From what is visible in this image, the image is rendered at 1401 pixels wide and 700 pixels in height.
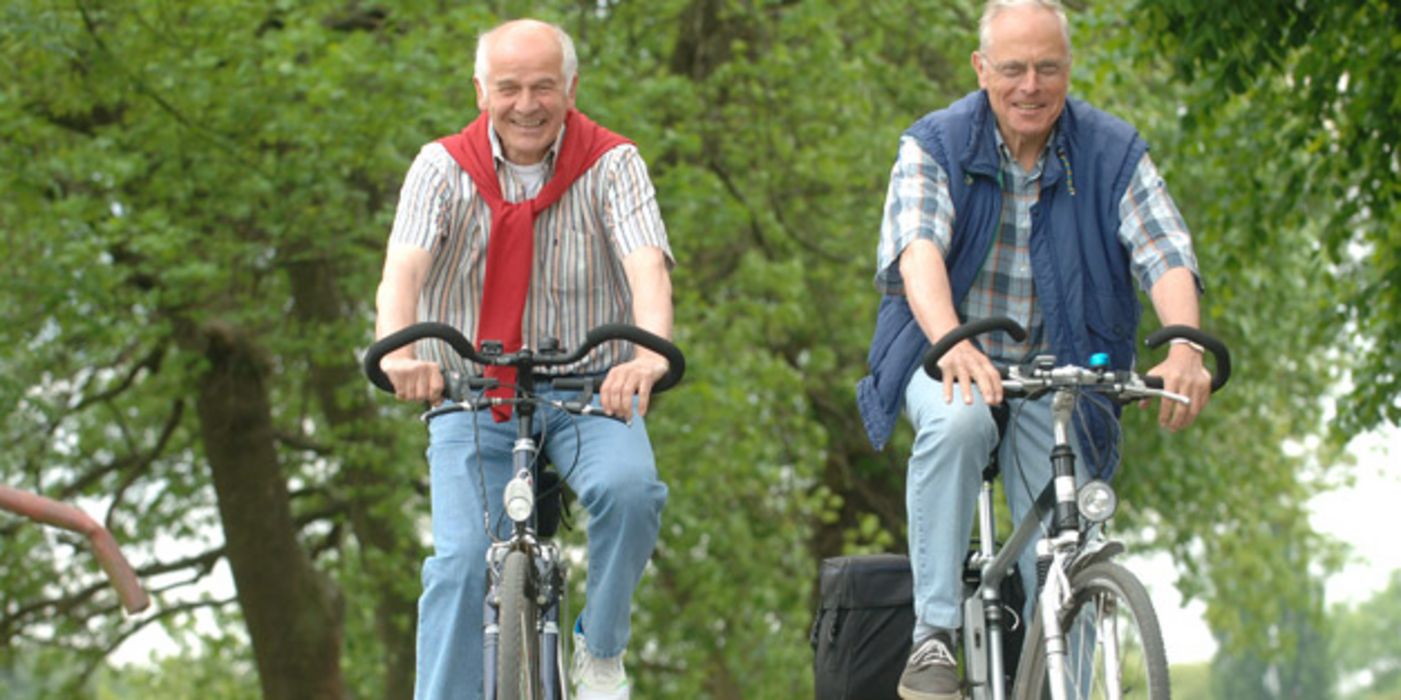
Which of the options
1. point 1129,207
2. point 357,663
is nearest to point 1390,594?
point 357,663

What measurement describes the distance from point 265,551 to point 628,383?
11253 millimetres

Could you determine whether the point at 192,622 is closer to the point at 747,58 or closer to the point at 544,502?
the point at 747,58

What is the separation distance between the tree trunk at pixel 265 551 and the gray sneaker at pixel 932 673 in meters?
10.9

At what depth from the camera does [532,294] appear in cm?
517

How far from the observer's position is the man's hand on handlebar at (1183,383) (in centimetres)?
468

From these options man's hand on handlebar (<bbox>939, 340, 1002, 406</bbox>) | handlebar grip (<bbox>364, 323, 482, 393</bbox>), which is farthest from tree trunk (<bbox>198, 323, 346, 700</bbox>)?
man's hand on handlebar (<bbox>939, 340, 1002, 406</bbox>)

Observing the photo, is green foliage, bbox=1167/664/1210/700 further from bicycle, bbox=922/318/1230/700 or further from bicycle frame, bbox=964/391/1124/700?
bicycle, bbox=922/318/1230/700

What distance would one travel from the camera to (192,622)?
18547 mm

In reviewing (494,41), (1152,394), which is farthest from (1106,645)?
(494,41)

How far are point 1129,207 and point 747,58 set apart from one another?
12.4 m

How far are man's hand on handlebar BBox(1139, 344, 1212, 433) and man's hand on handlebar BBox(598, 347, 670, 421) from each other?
105 cm

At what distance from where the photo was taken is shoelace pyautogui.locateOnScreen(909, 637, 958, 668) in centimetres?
494

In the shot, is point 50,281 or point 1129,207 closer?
point 1129,207

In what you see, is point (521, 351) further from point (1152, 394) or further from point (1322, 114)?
point (1322, 114)
